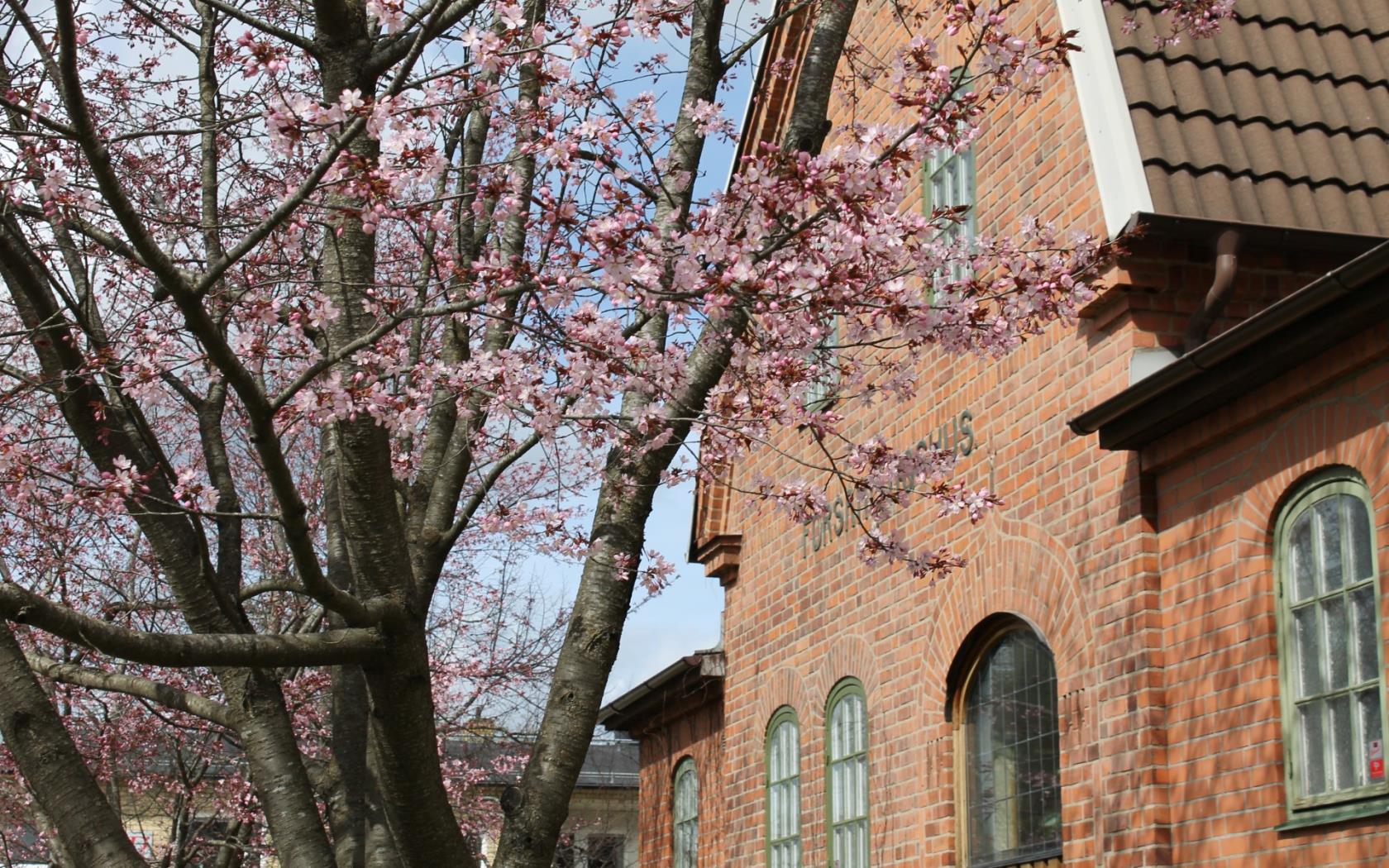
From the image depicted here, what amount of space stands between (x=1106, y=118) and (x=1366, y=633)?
10.3ft

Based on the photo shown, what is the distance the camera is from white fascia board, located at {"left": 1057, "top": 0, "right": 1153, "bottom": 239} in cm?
848

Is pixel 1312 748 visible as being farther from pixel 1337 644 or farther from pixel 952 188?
pixel 952 188

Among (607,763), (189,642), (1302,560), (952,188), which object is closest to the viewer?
(189,642)

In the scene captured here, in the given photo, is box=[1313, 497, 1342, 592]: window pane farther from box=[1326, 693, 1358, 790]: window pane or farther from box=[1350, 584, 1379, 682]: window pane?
box=[1326, 693, 1358, 790]: window pane

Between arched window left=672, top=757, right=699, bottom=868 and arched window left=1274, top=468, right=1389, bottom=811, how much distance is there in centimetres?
857

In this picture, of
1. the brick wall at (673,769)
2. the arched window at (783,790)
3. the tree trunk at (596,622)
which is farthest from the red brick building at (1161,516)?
the brick wall at (673,769)

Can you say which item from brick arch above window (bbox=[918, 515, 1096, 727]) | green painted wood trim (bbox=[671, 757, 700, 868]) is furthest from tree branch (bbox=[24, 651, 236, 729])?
green painted wood trim (bbox=[671, 757, 700, 868])

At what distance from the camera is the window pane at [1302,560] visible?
7.27 metres

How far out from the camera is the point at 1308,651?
724 cm

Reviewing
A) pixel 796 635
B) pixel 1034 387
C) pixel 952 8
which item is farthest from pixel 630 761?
pixel 952 8

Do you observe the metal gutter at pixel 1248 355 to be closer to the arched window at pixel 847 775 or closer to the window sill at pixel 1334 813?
the window sill at pixel 1334 813

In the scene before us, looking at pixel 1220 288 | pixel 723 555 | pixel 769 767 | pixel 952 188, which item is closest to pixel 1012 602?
pixel 1220 288

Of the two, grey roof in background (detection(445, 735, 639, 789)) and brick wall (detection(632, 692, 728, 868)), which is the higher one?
grey roof in background (detection(445, 735, 639, 789))

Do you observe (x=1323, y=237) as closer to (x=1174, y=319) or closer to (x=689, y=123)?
(x=1174, y=319)
